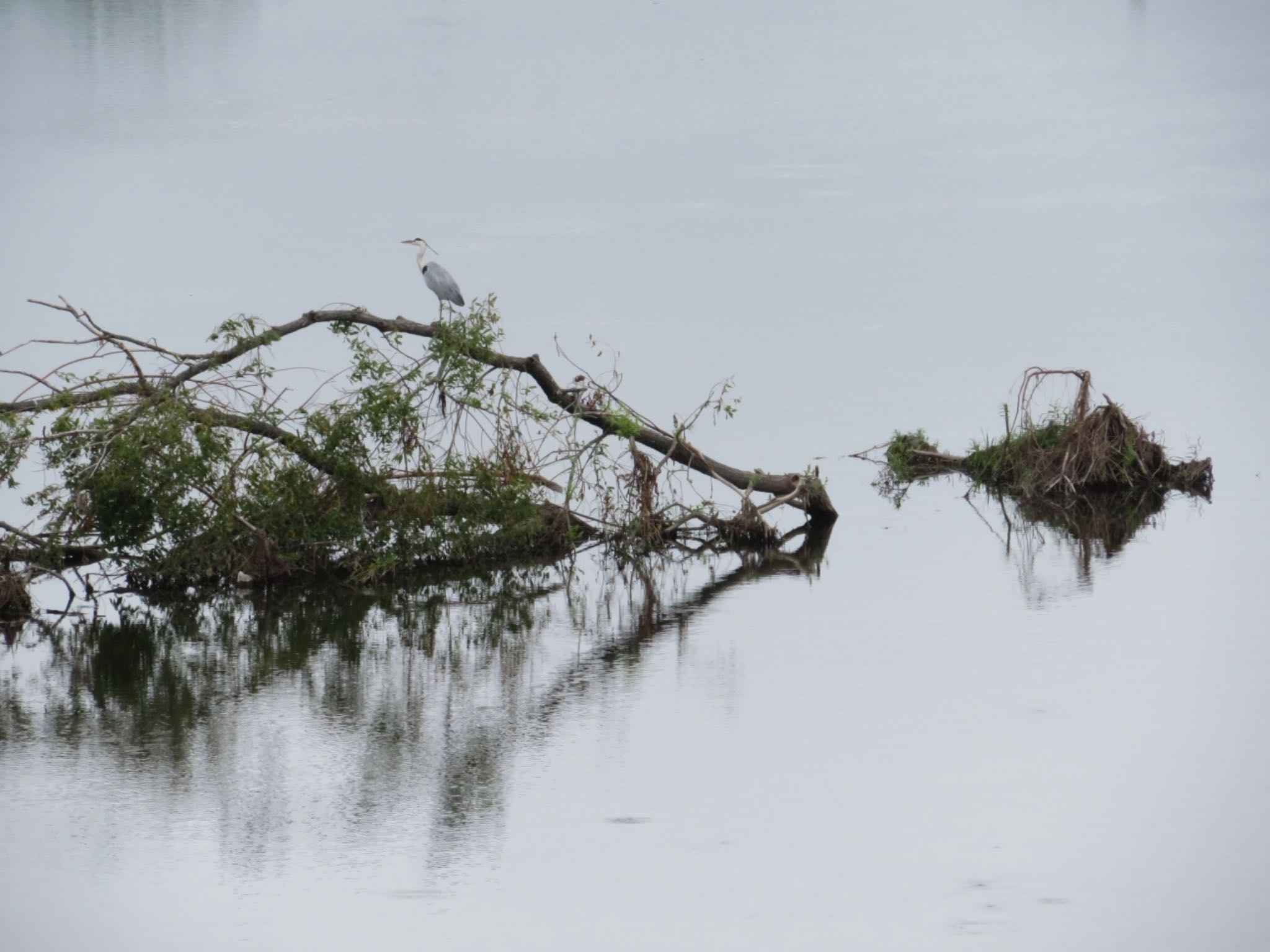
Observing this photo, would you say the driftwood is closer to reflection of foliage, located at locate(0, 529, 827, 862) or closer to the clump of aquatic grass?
reflection of foliage, located at locate(0, 529, 827, 862)

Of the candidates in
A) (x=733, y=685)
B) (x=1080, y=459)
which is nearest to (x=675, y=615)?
(x=733, y=685)

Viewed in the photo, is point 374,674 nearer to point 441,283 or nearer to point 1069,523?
point 441,283

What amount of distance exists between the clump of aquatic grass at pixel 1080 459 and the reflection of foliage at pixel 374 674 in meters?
3.79

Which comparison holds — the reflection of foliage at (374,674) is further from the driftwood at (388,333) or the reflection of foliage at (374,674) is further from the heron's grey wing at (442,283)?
the heron's grey wing at (442,283)

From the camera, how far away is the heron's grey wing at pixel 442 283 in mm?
17812

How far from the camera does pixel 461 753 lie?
1041cm

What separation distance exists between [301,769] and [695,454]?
21.9 ft


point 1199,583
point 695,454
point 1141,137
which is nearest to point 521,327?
point 695,454

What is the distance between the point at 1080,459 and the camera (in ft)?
60.5

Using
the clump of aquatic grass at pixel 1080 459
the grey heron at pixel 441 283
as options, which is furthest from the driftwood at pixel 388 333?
the clump of aquatic grass at pixel 1080 459

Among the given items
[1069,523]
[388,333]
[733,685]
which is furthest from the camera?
[1069,523]

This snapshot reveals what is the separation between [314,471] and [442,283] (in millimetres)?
3252

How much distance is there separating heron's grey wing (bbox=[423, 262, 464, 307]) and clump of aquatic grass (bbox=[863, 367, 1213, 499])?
4455 mm

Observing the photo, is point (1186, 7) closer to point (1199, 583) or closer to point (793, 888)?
point (1199, 583)
